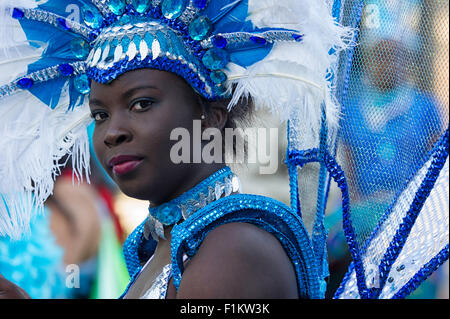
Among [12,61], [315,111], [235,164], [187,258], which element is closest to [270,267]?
[187,258]

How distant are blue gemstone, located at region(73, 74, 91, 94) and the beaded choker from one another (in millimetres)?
510

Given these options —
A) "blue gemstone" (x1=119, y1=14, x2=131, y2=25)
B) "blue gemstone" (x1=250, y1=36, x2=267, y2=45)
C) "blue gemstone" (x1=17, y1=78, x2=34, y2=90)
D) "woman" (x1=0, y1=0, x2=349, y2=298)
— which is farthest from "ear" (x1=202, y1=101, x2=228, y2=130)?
"blue gemstone" (x1=17, y1=78, x2=34, y2=90)

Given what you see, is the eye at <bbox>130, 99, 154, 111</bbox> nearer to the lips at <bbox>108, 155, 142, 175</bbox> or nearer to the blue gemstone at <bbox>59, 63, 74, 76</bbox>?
the lips at <bbox>108, 155, 142, 175</bbox>

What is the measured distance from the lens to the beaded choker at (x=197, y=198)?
179cm

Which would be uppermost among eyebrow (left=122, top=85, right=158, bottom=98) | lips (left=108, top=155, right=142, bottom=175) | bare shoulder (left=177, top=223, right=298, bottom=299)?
eyebrow (left=122, top=85, right=158, bottom=98)

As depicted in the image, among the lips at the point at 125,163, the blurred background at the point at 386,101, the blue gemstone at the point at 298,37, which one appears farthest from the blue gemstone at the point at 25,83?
the blue gemstone at the point at 298,37

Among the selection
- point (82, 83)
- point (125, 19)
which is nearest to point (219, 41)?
point (125, 19)

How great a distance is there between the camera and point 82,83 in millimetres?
2066

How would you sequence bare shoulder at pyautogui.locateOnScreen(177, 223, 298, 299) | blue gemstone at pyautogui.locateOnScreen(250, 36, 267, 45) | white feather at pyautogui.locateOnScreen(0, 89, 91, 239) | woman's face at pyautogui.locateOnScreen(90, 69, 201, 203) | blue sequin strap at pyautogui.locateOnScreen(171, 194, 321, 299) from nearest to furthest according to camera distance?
bare shoulder at pyautogui.locateOnScreen(177, 223, 298, 299) → blue sequin strap at pyautogui.locateOnScreen(171, 194, 321, 299) → woman's face at pyautogui.locateOnScreen(90, 69, 201, 203) → blue gemstone at pyautogui.locateOnScreen(250, 36, 267, 45) → white feather at pyautogui.locateOnScreen(0, 89, 91, 239)

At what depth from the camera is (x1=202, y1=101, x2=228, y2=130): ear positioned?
1.87 meters

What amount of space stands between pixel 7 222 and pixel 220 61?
3.18 feet

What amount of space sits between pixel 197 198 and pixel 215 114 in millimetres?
293

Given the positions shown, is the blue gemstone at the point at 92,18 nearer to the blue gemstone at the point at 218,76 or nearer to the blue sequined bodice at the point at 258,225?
the blue gemstone at the point at 218,76
